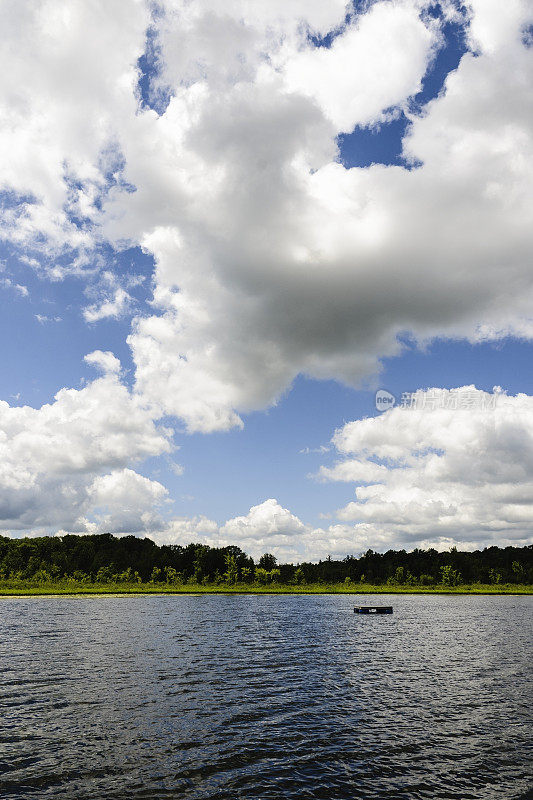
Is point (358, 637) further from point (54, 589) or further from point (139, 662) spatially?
point (54, 589)

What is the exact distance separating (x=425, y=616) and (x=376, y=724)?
89981 millimetres

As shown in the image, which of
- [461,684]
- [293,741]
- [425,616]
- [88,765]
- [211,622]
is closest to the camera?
[88,765]

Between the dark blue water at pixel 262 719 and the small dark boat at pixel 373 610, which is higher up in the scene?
the dark blue water at pixel 262 719

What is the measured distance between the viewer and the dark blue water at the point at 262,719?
22.6 m

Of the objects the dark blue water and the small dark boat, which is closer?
the dark blue water

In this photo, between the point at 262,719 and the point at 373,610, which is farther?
the point at 373,610

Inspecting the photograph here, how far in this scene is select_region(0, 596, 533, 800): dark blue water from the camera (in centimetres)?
2258

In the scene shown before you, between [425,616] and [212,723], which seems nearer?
[212,723]

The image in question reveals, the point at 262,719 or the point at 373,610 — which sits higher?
the point at 262,719

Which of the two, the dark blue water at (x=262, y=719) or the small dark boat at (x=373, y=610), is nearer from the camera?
the dark blue water at (x=262, y=719)

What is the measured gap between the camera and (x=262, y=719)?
106ft

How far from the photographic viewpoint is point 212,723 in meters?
31.3

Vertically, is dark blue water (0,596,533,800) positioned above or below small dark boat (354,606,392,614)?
above

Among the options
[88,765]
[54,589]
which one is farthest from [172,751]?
[54,589]
